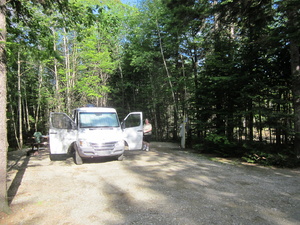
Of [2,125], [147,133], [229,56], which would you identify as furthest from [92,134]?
[229,56]

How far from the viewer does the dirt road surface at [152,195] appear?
358cm

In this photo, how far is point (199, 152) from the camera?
1121cm

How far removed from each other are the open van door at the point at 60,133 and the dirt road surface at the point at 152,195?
97 centimetres

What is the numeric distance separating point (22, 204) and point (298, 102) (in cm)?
912

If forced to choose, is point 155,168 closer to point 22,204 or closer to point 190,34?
point 22,204

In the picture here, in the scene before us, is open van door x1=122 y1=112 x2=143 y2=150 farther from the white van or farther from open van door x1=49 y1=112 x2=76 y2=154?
open van door x1=49 y1=112 x2=76 y2=154

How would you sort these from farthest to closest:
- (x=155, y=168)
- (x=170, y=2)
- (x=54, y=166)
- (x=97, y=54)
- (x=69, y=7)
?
(x=97, y=54)
(x=170, y=2)
(x=54, y=166)
(x=155, y=168)
(x=69, y=7)

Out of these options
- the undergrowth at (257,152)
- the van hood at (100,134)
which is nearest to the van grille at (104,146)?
the van hood at (100,134)

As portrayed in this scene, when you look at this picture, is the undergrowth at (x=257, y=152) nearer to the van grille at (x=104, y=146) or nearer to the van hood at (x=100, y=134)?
the van hood at (x=100, y=134)

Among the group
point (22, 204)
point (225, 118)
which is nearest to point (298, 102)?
point (225, 118)

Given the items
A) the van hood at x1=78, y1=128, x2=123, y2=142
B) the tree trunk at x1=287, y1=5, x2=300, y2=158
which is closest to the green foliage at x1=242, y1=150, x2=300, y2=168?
the tree trunk at x1=287, y1=5, x2=300, y2=158

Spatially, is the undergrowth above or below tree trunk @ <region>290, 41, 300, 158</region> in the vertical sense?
below

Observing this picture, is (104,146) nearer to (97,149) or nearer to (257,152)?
(97,149)

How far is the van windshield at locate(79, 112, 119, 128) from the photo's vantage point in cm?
828
